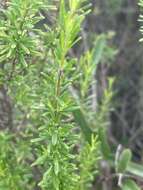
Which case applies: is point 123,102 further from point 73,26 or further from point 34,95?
point 73,26

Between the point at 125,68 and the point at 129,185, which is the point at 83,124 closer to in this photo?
the point at 129,185

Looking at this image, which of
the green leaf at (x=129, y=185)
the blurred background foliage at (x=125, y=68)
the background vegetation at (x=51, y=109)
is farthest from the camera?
the blurred background foliage at (x=125, y=68)

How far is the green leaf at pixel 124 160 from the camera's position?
1621 millimetres

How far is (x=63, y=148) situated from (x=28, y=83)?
295 millimetres

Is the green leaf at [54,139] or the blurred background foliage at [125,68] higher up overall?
the green leaf at [54,139]

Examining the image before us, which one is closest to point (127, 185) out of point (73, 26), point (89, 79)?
point (89, 79)

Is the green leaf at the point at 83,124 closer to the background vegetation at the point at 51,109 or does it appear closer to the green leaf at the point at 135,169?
the background vegetation at the point at 51,109

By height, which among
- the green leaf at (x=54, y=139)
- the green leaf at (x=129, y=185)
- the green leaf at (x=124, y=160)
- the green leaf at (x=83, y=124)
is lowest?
the green leaf at (x=129, y=185)

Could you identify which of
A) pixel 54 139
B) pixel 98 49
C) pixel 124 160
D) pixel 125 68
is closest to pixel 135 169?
pixel 124 160

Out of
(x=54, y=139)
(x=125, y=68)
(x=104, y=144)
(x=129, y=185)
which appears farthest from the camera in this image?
(x=125, y=68)

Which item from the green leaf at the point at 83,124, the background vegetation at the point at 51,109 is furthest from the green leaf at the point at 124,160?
the green leaf at the point at 83,124

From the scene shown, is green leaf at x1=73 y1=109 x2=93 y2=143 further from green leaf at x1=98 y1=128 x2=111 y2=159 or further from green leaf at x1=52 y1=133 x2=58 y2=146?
green leaf at x1=52 y1=133 x2=58 y2=146

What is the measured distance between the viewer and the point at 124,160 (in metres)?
1.63

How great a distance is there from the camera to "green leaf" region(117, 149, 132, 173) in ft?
5.32
